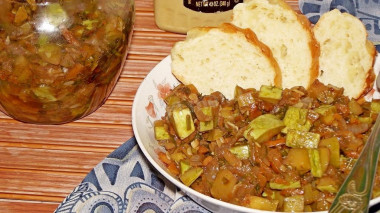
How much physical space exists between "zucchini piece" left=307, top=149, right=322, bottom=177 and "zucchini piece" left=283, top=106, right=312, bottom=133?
Result: 12 centimetres

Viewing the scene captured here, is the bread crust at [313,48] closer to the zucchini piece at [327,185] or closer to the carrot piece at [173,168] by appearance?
the zucchini piece at [327,185]

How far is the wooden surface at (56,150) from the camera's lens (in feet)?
6.88

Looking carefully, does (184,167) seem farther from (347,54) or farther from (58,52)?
(347,54)

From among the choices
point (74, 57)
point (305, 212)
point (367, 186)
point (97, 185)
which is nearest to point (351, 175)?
point (367, 186)

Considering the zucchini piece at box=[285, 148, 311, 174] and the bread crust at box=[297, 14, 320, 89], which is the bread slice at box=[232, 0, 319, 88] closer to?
the bread crust at box=[297, 14, 320, 89]

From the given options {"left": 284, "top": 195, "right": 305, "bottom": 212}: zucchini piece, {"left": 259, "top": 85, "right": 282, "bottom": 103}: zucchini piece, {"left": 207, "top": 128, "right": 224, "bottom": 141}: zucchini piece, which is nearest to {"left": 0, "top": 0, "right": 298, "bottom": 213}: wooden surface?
{"left": 207, "top": 128, "right": 224, "bottom": 141}: zucchini piece

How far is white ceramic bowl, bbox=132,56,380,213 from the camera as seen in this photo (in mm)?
1702

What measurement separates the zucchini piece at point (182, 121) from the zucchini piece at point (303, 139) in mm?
345

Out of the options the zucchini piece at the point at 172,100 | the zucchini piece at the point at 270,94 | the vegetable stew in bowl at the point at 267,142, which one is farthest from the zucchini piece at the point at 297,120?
the zucchini piece at the point at 172,100

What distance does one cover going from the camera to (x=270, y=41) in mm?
2229

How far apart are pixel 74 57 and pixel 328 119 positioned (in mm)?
946

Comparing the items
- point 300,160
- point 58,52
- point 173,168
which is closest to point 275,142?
point 300,160

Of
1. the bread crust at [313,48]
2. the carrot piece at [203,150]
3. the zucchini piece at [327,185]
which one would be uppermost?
the bread crust at [313,48]

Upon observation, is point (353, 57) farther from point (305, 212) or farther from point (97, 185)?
point (97, 185)
